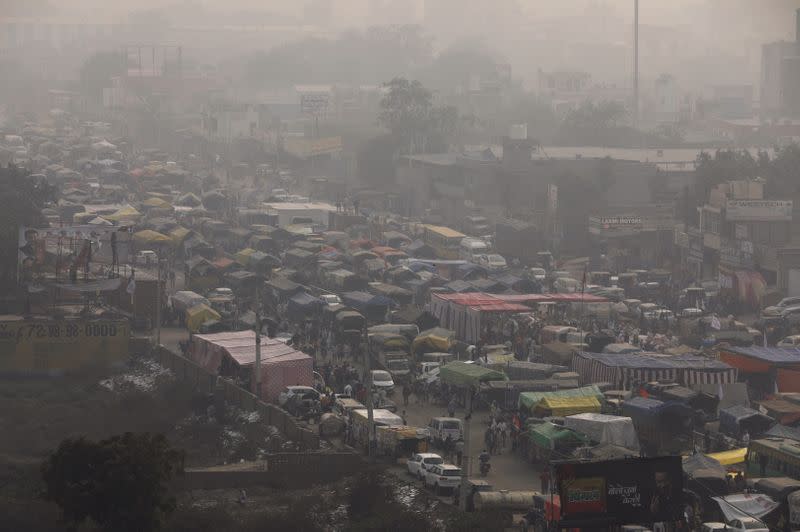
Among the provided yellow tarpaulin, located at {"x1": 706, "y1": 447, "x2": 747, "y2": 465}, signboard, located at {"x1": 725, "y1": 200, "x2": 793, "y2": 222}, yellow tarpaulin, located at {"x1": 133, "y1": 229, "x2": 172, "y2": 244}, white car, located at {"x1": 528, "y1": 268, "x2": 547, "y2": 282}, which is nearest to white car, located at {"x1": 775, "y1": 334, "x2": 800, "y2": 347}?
yellow tarpaulin, located at {"x1": 706, "y1": 447, "x2": 747, "y2": 465}

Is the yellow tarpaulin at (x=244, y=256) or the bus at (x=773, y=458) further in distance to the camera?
the yellow tarpaulin at (x=244, y=256)

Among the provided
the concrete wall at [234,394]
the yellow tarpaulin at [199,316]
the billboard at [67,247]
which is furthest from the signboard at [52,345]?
the billboard at [67,247]

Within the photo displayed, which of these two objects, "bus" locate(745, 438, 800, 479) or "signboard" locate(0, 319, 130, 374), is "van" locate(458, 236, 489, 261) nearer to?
"signboard" locate(0, 319, 130, 374)

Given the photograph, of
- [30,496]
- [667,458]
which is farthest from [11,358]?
[667,458]

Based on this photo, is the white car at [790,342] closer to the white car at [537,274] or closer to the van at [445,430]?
the van at [445,430]

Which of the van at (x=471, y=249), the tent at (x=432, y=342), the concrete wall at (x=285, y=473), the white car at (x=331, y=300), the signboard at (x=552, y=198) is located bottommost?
the concrete wall at (x=285, y=473)

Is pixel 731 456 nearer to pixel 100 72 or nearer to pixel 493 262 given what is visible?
pixel 493 262

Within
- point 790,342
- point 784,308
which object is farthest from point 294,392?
point 784,308
